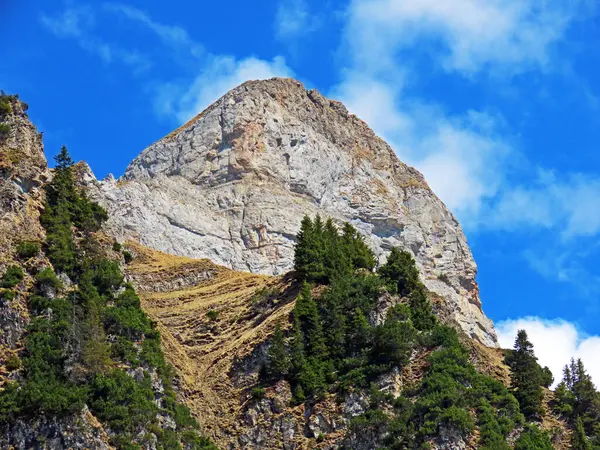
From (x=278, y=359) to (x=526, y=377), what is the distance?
15.6 metres

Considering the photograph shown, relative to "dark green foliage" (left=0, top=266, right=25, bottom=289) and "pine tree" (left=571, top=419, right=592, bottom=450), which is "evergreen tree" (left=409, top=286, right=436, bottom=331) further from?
"dark green foliage" (left=0, top=266, right=25, bottom=289)

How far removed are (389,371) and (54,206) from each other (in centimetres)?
2416

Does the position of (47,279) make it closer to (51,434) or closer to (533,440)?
(51,434)

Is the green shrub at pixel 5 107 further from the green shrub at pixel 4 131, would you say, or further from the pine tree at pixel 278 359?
the pine tree at pixel 278 359

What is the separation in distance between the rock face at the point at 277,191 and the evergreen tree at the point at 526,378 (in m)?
50.4

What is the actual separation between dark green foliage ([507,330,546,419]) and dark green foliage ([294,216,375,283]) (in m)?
12.0

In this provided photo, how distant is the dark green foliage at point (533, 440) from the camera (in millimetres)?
81625

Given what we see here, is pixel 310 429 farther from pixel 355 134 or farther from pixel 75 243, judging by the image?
pixel 355 134

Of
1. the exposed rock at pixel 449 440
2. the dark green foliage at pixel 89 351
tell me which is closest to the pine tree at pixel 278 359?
the dark green foliage at pixel 89 351

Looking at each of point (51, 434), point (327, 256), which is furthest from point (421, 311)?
point (51, 434)

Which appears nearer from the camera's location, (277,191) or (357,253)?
(357,253)

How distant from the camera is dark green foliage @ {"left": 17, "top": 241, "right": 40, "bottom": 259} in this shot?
277 ft

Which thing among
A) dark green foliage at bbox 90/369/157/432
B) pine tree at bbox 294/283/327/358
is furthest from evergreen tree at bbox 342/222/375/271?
dark green foliage at bbox 90/369/157/432

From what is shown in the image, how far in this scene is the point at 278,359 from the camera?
8650 centimetres
